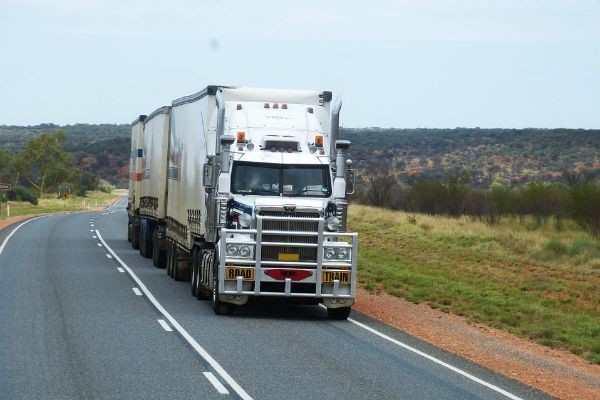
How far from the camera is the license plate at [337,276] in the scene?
61.3ft

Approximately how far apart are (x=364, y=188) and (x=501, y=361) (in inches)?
2862

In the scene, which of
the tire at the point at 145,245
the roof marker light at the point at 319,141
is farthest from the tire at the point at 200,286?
the tire at the point at 145,245

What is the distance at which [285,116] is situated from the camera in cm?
2055

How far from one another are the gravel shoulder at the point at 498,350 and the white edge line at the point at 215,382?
380cm

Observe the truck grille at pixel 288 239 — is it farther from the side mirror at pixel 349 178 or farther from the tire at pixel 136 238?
the tire at pixel 136 238

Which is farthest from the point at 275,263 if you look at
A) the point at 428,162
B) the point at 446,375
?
the point at 428,162

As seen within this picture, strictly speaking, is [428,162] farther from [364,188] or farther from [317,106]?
[317,106]

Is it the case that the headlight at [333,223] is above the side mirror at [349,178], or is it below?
below

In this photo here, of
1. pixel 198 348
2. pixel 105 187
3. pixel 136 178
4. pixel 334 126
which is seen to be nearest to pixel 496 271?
pixel 136 178

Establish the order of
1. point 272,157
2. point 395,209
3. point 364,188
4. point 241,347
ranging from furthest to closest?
point 364,188 → point 395,209 → point 272,157 → point 241,347

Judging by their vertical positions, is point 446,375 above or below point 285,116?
below

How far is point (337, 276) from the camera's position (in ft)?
61.4

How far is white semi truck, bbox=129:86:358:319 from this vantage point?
18.6 meters

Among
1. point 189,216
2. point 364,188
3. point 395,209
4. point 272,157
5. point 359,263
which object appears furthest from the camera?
point 364,188
